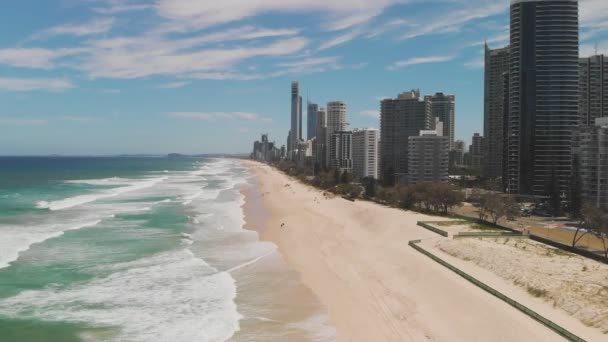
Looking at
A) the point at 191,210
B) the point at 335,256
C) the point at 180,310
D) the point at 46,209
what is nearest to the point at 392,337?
the point at 180,310

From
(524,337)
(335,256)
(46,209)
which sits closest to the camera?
(524,337)

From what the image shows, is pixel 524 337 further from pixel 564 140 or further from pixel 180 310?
pixel 564 140

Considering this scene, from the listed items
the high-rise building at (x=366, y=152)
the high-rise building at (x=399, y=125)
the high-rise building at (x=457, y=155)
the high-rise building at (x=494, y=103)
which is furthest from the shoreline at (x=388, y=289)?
the high-rise building at (x=457, y=155)

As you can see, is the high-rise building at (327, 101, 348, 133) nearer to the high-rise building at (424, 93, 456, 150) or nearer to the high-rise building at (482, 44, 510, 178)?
the high-rise building at (424, 93, 456, 150)

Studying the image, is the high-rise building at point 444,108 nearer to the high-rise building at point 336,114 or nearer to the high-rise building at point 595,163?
the high-rise building at point 336,114

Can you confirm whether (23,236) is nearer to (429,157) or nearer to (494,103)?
(429,157)

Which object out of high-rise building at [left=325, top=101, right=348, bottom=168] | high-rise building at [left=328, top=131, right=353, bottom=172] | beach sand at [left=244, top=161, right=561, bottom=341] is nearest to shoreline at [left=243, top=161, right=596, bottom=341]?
beach sand at [left=244, top=161, right=561, bottom=341]

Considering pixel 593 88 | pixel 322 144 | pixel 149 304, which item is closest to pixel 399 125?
pixel 593 88
